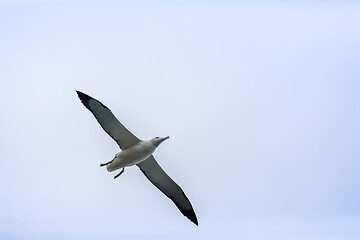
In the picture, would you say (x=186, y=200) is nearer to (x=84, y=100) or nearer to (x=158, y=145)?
(x=158, y=145)

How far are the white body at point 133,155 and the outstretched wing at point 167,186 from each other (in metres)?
1.21

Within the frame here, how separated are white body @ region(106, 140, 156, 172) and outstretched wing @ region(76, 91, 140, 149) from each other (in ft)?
1.10

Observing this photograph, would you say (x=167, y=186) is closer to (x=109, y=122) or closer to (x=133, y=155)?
(x=133, y=155)

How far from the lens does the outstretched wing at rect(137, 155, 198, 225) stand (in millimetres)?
20969

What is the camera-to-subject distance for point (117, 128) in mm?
19797

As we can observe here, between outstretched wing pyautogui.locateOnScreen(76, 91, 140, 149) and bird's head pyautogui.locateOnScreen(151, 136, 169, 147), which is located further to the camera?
bird's head pyautogui.locateOnScreen(151, 136, 169, 147)

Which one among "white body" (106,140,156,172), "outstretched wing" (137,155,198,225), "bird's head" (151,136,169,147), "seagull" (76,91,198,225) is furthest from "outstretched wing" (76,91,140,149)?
"outstretched wing" (137,155,198,225)

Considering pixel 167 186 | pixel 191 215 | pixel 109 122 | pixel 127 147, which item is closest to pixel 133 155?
pixel 127 147

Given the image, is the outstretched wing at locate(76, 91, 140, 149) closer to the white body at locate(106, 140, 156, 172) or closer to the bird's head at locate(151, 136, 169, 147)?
the white body at locate(106, 140, 156, 172)

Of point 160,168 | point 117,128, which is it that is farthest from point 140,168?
point 117,128

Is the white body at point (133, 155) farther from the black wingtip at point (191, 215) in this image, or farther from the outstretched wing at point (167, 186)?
the black wingtip at point (191, 215)

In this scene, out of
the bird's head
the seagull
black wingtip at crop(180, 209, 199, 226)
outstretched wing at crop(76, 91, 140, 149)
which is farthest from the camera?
black wingtip at crop(180, 209, 199, 226)

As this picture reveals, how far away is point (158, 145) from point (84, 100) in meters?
2.67

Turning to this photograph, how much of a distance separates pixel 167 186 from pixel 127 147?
7.15 feet
